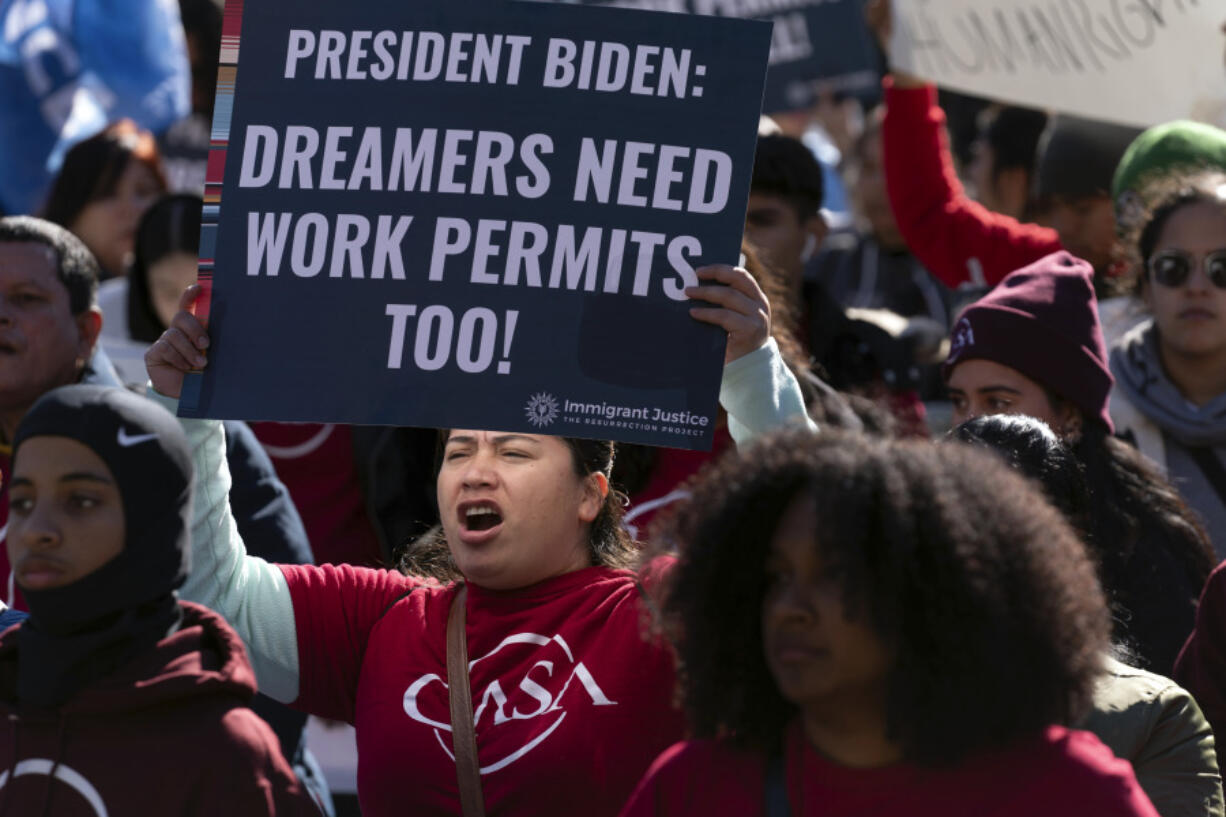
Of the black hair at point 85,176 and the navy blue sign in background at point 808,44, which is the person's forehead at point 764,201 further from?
the black hair at point 85,176

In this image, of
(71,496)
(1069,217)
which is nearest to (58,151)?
(1069,217)

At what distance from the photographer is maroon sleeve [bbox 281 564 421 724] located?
128 inches

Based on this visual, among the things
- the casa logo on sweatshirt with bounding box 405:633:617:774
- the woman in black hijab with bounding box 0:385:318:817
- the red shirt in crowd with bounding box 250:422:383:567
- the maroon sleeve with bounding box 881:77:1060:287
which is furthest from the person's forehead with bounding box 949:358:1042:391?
the woman in black hijab with bounding box 0:385:318:817

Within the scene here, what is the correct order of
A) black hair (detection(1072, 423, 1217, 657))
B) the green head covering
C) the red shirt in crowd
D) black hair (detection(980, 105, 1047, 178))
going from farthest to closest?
black hair (detection(980, 105, 1047, 178)) → the red shirt in crowd → the green head covering → black hair (detection(1072, 423, 1217, 657))

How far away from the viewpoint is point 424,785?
3.02 meters

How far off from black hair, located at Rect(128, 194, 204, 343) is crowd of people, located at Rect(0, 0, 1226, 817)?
23cm

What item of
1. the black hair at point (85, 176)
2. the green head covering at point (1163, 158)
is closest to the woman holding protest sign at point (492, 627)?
the green head covering at point (1163, 158)

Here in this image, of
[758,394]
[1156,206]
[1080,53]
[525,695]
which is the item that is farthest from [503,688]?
[1080,53]

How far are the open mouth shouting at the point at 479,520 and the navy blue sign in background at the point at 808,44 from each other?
384 centimetres

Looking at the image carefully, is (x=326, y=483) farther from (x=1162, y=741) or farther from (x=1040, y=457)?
(x=1162, y=741)

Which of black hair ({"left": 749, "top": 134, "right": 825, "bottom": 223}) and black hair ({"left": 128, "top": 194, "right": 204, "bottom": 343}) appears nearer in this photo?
black hair ({"left": 749, "top": 134, "right": 825, "bottom": 223})

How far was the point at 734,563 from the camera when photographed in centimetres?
239

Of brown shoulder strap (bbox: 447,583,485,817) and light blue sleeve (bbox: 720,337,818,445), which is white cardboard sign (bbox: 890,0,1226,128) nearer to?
light blue sleeve (bbox: 720,337,818,445)

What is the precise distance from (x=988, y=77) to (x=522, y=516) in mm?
3057
